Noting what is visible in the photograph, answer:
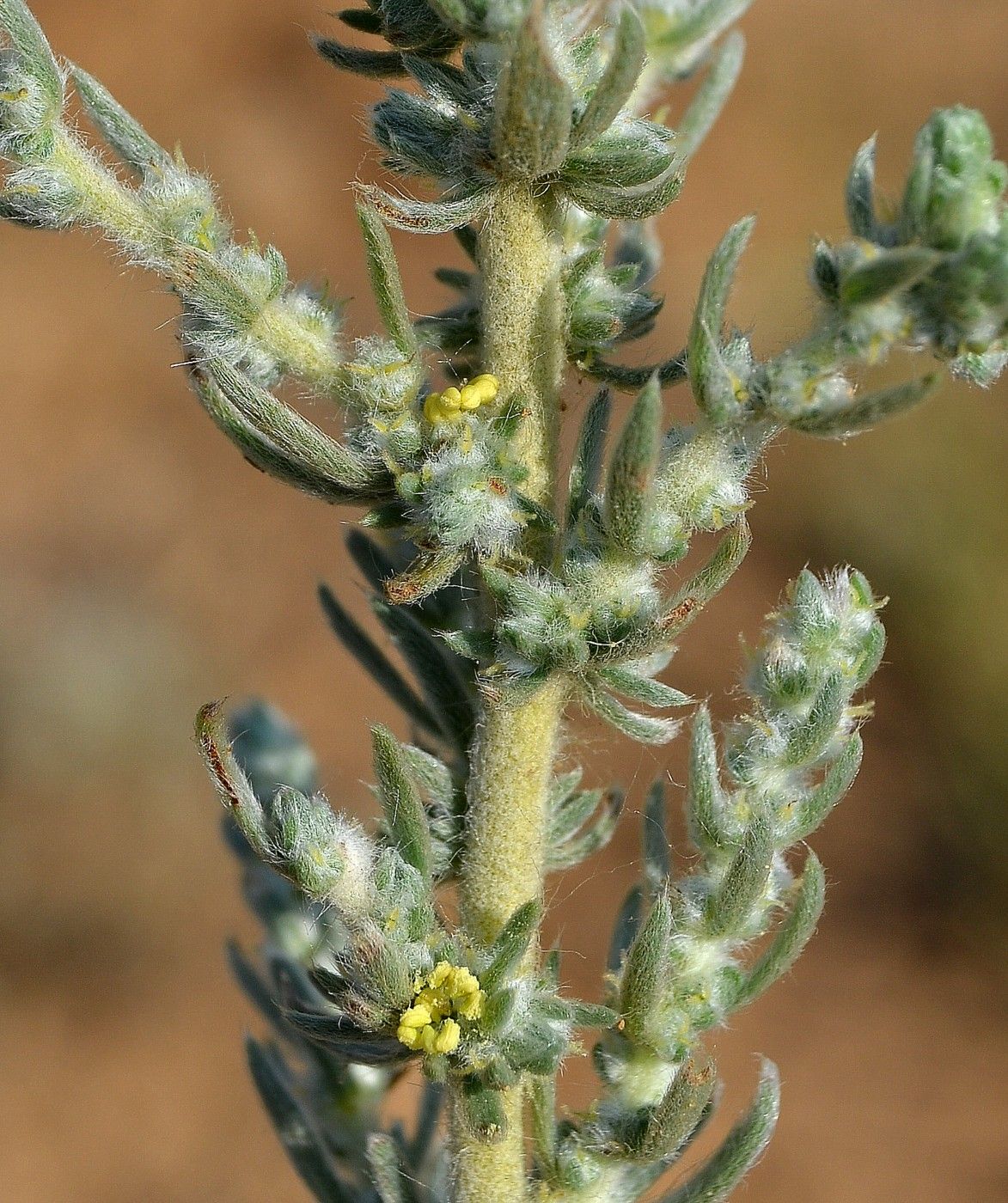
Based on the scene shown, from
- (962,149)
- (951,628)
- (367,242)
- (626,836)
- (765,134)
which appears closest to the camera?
(962,149)

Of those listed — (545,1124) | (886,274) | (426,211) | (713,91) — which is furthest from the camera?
(713,91)

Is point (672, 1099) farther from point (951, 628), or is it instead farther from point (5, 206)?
point (951, 628)

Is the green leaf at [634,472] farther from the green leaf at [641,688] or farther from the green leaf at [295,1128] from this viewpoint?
the green leaf at [295,1128]

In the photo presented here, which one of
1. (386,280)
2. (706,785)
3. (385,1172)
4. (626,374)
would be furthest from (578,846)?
(386,280)

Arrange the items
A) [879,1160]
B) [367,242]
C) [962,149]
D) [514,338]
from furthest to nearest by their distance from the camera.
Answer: [879,1160], [514,338], [367,242], [962,149]

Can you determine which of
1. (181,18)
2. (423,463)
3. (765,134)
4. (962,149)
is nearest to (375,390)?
(423,463)

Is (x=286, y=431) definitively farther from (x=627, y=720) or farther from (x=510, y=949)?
(x=510, y=949)

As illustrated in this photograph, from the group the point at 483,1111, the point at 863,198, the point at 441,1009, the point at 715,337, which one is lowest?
the point at 483,1111

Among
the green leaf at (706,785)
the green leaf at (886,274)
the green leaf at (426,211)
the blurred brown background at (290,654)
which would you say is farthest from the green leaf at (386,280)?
the blurred brown background at (290,654)

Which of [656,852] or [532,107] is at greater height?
[532,107]
